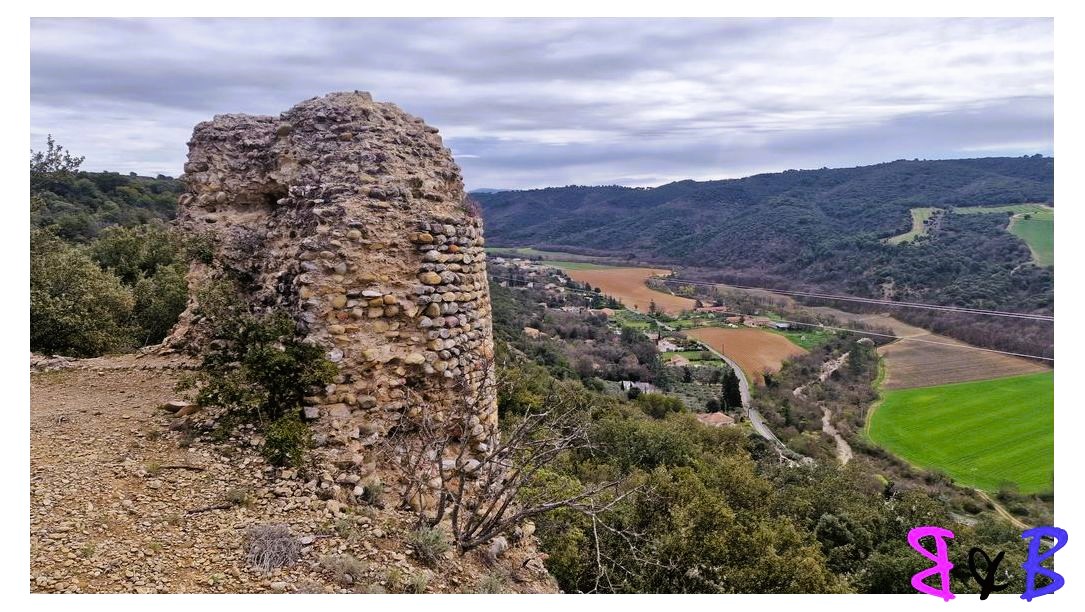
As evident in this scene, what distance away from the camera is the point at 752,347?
50.4 meters

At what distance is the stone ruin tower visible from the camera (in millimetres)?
5957

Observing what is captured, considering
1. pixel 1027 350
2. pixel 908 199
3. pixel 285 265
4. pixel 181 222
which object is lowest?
pixel 1027 350

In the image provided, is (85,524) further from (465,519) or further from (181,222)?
(181,222)

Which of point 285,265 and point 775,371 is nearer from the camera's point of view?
point 285,265

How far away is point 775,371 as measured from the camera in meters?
46.1

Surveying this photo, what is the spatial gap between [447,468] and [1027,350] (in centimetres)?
3273

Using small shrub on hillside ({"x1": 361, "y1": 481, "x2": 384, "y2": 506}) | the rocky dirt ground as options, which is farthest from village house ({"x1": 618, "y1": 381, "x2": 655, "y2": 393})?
the rocky dirt ground

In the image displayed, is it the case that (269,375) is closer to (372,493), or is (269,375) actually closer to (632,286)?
(372,493)

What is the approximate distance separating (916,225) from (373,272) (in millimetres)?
63548

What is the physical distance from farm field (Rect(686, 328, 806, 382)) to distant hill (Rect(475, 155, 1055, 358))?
6.70 m

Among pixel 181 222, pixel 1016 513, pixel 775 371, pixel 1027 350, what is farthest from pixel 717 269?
pixel 181 222

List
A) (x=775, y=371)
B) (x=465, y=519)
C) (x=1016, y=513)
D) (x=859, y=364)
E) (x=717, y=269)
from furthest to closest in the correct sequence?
(x=717, y=269), (x=775, y=371), (x=859, y=364), (x=1016, y=513), (x=465, y=519)

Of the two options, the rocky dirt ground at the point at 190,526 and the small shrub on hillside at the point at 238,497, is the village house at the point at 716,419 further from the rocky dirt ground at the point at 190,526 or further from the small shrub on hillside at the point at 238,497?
the small shrub on hillside at the point at 238,497

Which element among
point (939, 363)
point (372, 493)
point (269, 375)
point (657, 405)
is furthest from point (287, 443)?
point (939, 363)
